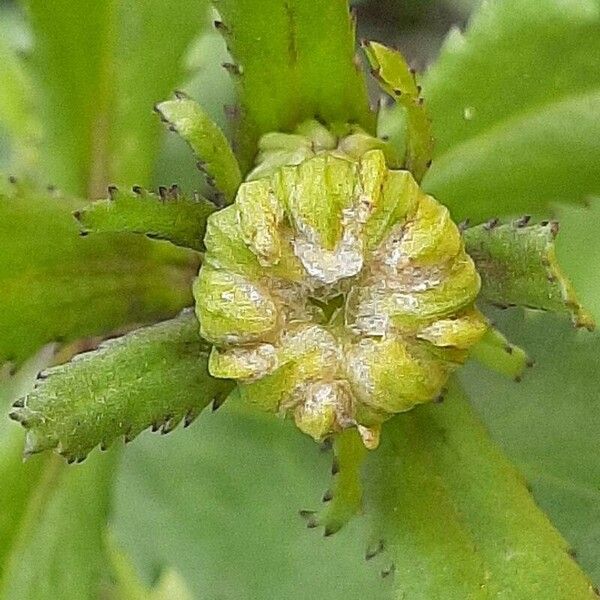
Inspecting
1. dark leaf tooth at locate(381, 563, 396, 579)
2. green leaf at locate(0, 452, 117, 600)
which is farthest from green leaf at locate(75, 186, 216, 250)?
green leaf at locate(0, 452, 117, 600)

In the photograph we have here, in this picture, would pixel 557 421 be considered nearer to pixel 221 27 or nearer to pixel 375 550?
pixel 375 550

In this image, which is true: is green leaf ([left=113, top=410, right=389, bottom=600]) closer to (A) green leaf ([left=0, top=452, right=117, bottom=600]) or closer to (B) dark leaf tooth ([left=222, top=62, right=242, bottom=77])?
(A) green leaf ([left=0, top=452, right=117, bottom=600])

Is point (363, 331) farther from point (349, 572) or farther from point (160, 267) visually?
point (349, 572)

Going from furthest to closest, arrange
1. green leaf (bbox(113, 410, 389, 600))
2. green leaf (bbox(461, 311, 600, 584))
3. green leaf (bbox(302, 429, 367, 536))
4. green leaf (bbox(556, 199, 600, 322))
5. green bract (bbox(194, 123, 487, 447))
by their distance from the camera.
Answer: green leaf (bbox(556, 199, 600, 322))
green leaf (bbox(113, 410, 389, 600))
green leaf (bbox(461, 311, 600, 584))
green leaf (bbox(302, 429, 367, 536))
green bract (bbox(194, 123, 487, 447))

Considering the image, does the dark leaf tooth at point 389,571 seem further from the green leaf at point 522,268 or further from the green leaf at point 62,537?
the green leaf at point 62,537

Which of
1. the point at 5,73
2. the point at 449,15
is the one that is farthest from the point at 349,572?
the point at 449,15

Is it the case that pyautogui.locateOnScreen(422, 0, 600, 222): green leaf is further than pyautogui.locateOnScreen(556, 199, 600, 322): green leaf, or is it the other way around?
pyautogui.locateOnScreen(556, 199, 600, 322): green leaf

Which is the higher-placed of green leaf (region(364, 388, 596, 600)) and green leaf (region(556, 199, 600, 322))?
green leaf (region(364, 388, 596, 600))
